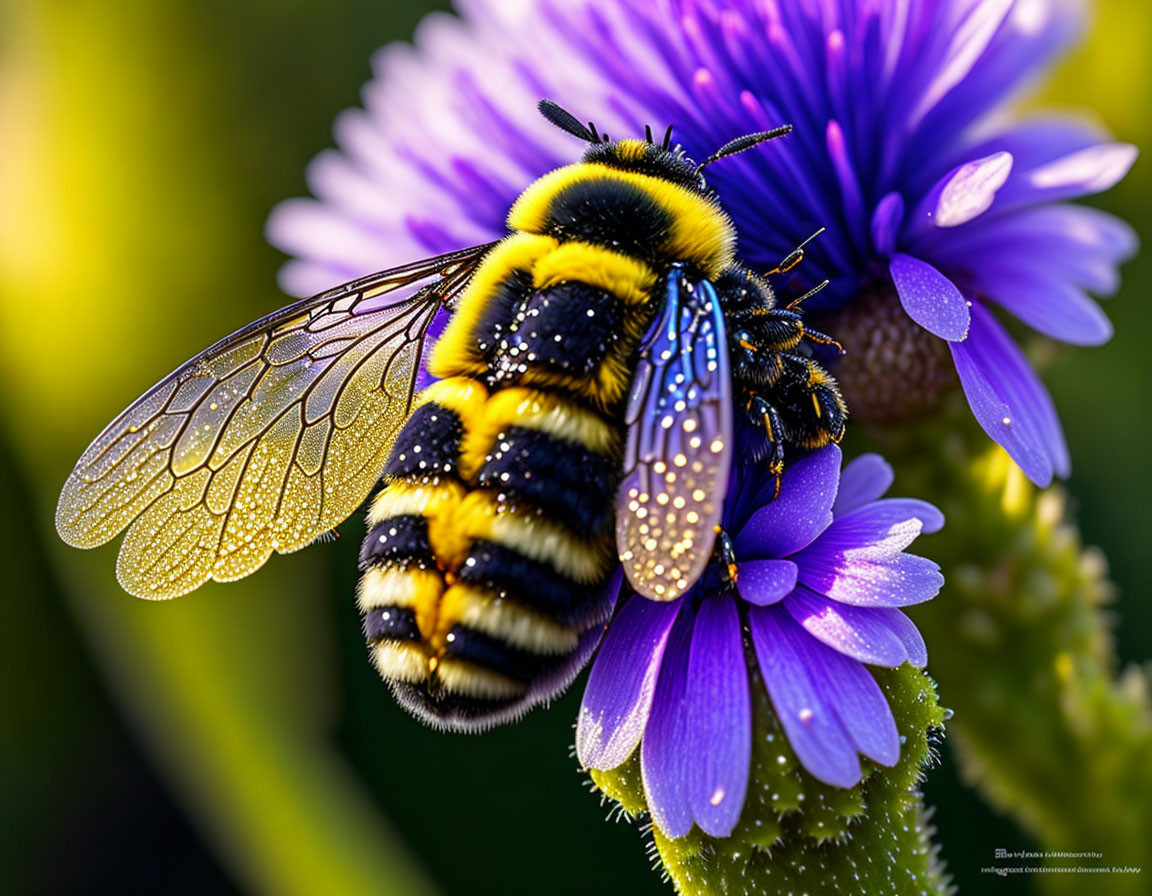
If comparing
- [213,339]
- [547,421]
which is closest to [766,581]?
[547,421]

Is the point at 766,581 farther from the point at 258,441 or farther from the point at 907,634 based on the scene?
the point at 258,441

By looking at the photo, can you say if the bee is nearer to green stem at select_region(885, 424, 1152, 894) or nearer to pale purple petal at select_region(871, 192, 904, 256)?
pale purple petal at select_region(871, 192, 904, 256)

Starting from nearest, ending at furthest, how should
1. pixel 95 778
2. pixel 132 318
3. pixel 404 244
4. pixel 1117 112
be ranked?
pixel 404 244 → pixel 1117 112 → pixel 132 318 → pixel 95 778

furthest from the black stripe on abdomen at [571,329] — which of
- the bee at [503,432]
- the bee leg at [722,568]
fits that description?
the bee leg at [722,568]

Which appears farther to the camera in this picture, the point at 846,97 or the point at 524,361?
the point at 846,97

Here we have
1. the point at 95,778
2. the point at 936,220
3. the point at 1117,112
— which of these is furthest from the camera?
the point at 95,778

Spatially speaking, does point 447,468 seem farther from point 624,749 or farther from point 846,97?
point 846,97

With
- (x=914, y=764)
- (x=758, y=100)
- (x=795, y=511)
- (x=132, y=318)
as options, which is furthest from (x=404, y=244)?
(x=132, y=318)
